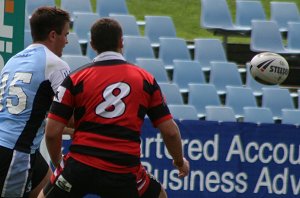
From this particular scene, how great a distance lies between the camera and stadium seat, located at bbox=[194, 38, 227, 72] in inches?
493

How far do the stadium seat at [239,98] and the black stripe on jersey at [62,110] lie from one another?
643cm

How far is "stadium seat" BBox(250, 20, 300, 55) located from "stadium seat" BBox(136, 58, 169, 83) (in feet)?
7.11

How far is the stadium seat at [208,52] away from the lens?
12.5 metres

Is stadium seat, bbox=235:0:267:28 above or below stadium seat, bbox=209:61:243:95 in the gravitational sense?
above

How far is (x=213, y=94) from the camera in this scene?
11148 mm

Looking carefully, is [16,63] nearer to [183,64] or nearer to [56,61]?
[56,61]

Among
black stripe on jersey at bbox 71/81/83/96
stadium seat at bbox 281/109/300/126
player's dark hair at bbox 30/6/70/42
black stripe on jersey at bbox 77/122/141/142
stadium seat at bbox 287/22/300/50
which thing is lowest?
stadium seat at bbox 281/109/300/126

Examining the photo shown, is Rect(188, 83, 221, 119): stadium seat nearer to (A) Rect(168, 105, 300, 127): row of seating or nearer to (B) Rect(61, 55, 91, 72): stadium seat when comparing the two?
(A) Rect(168, 105, 300, 127): row of seating

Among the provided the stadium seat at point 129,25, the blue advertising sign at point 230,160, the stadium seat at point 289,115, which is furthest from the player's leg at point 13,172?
the stadium seat at point 129,25

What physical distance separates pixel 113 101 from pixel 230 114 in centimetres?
547

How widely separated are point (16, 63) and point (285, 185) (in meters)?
4.31

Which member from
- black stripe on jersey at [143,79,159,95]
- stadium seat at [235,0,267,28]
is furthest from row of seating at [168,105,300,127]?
black stripe on jersey at [143,79,159,95]

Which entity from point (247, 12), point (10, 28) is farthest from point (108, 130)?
point (247, 12)

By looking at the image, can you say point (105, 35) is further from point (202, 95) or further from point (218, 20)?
point (218, 20)
